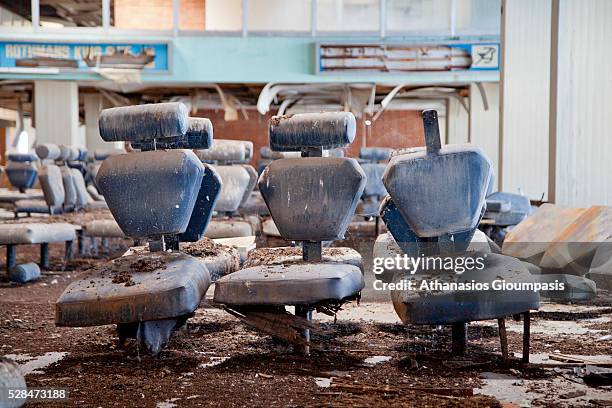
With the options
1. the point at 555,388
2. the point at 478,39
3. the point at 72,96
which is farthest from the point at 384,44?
the point at 555,388

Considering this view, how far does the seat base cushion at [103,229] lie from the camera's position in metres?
7.40

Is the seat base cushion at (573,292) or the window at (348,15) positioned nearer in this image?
the seat base cushion at (573,292)

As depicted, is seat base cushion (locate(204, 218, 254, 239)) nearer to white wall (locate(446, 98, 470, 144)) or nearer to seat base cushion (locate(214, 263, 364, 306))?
seat base cushion (locate(214, 263, 364, 306))

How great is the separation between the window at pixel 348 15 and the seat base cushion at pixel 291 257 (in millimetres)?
9357

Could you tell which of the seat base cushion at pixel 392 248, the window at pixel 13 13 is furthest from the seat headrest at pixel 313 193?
the window at pixel 13 13

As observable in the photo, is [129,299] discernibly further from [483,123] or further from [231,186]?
[483,123]

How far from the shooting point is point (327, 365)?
142 inches

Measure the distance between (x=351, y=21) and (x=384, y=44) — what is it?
676 mm

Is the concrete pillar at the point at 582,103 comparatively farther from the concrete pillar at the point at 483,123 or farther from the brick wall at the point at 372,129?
the brick wall at the point at 372,129

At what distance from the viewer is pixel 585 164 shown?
665 centimetres

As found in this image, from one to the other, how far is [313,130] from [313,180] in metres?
0.25

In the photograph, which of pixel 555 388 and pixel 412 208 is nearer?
pixel 555 388

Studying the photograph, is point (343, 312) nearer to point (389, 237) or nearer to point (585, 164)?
point (389, 237)
